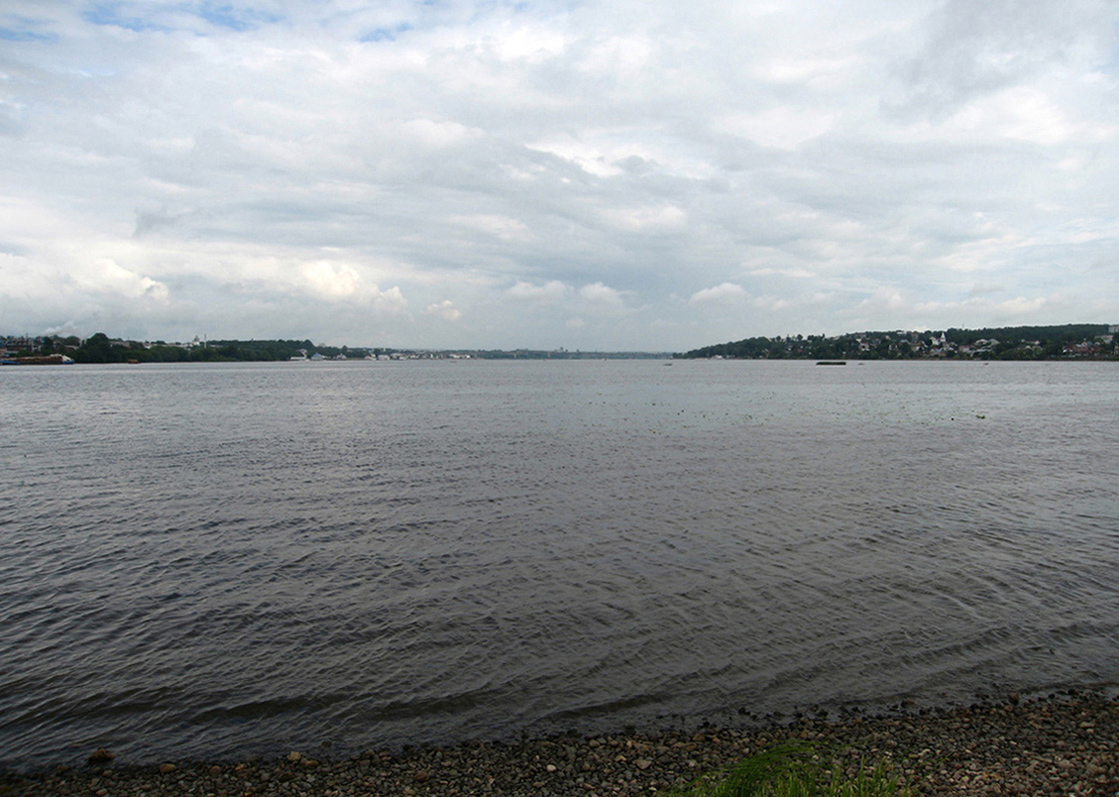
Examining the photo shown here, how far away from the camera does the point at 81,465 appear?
133ft

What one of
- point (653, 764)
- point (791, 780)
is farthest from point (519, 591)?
point (791, 780)

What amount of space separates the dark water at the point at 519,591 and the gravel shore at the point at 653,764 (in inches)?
29.5

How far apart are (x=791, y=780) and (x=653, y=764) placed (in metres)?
2.94

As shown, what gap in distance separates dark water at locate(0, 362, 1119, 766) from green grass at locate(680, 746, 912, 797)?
84.0 inches

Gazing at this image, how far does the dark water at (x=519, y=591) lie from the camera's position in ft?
42.7

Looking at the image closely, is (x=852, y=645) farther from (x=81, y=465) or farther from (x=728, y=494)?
(x=81, y=465)

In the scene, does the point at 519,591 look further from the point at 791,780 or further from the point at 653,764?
the point at 791,780

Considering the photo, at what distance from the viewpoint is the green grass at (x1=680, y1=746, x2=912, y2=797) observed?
824cm

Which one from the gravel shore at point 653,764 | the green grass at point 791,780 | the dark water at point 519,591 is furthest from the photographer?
the dark water at point 519,591

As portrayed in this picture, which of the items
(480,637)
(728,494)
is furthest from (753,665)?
(728,494)

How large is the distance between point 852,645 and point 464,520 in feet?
53.2

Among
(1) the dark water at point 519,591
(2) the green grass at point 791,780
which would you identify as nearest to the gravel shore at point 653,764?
(2) the green grass at point 791,780

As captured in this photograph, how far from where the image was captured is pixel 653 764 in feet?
34.9

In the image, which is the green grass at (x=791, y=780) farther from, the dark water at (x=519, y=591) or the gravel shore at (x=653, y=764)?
the dark water at (x=519, y=591)
